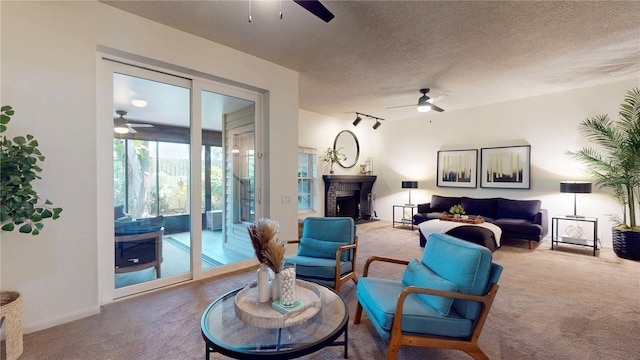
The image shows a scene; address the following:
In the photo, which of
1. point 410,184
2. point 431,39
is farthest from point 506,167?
point 431,39

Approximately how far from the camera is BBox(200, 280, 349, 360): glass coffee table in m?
1.43

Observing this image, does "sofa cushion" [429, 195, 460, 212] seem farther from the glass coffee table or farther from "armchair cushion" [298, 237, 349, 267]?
the glass coffee table

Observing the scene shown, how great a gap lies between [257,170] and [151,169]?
134 centimetres

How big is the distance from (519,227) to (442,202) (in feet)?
5.58

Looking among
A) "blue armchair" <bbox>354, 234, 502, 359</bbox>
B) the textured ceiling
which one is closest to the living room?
the textured ceiling

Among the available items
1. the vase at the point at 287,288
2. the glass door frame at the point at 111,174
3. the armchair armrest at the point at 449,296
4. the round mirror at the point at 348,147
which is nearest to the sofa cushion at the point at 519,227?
the round mirror at the point at 348,147

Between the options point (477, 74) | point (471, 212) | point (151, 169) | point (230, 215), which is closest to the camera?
point (151, 169)

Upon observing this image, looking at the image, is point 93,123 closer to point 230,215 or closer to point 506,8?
point 230,215

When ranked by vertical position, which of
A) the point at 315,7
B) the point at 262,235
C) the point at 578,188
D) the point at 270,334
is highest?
the point at 315,7

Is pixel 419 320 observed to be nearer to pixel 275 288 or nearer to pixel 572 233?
pixel 275 288

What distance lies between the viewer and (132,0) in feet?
8.34

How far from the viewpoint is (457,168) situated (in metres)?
6.58

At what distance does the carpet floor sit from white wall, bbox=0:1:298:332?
0.35m

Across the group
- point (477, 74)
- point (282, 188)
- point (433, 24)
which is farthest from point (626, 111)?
point (282, 188)
